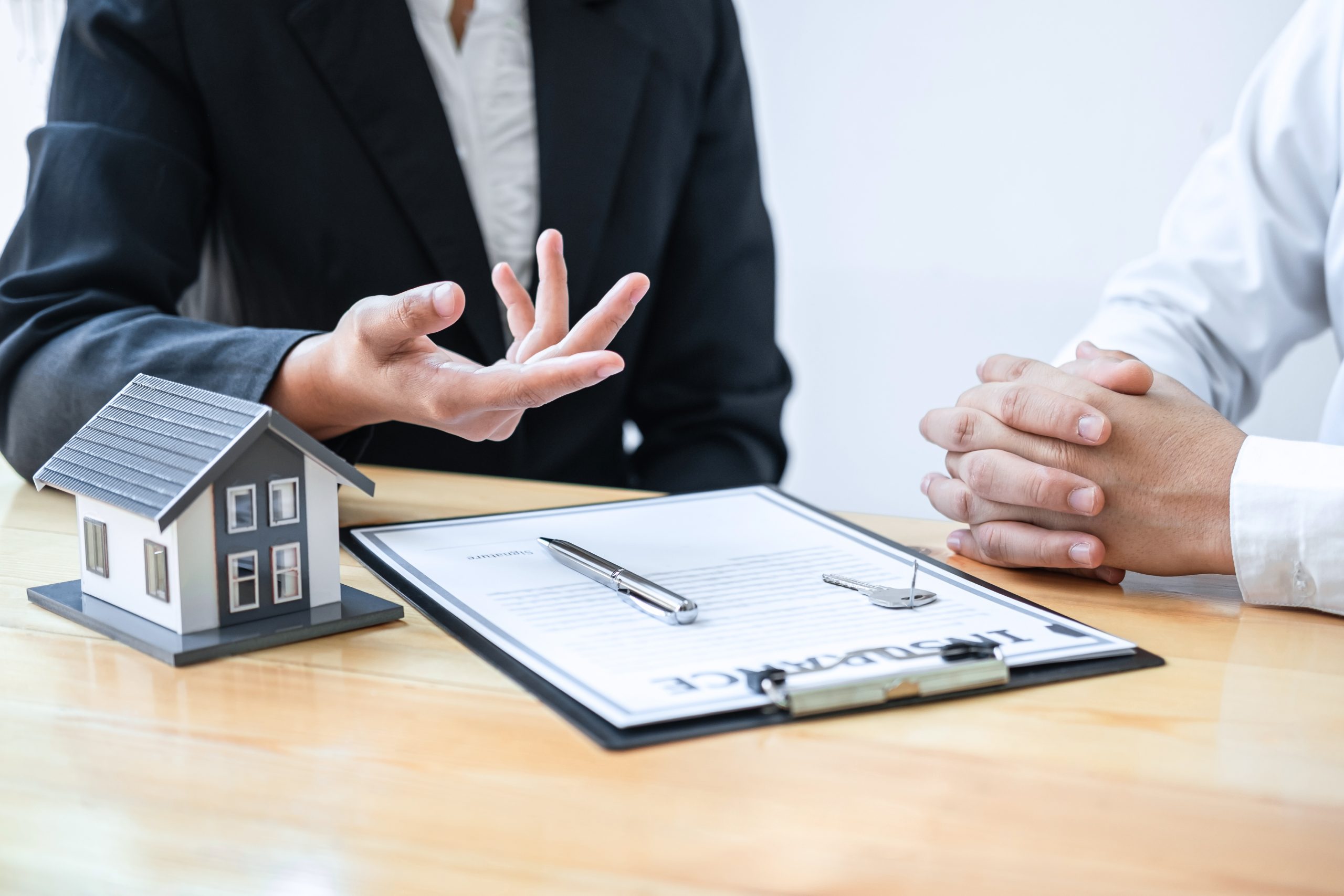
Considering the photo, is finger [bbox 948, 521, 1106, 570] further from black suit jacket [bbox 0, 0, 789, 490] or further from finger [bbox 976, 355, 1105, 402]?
black suit jacket [bbox 0, 0, 789, 490]

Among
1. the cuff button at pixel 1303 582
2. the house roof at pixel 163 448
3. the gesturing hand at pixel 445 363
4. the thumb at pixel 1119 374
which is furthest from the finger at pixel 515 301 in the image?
the cuff button at pixel 1303 582

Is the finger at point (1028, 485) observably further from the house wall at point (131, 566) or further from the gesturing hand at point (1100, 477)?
the house wall at point (131, 566)

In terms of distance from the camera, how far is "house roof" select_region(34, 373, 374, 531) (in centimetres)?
57

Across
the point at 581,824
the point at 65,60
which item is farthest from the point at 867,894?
the point at 65,60

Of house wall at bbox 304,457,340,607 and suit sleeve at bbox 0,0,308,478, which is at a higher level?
suit sleeve at bbox 0,0,308,478

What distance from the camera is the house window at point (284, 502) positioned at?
2.01ft

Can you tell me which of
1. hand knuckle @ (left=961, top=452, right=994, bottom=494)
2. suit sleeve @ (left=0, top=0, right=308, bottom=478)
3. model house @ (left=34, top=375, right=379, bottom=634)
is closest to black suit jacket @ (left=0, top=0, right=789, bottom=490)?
suit sleeve @ (left=0, top=0, right=308, bottom=478)

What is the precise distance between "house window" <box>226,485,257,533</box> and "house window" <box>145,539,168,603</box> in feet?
0.12

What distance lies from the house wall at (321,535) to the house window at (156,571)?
76 mm

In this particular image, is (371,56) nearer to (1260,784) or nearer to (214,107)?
(214,107)

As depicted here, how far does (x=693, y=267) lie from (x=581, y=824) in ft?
3.57

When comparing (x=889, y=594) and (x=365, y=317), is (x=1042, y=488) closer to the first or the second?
(x=889, y=594)

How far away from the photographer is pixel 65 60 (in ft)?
3.48

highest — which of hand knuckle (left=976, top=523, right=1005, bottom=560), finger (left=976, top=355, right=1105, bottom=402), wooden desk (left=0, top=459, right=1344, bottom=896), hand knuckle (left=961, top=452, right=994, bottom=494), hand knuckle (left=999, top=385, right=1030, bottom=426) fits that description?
finger (left=976, top=355, right=1105, bottom=402)
